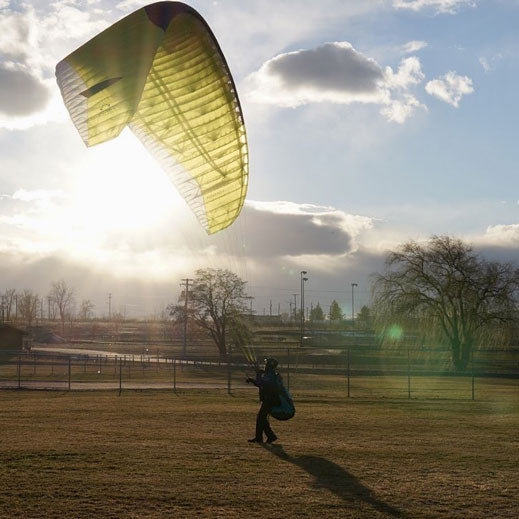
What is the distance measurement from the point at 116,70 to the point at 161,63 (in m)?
1.54

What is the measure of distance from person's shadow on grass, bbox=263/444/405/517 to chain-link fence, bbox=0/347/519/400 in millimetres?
10965

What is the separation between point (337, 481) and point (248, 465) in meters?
1.44

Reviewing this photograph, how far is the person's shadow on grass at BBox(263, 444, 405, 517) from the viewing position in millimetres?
7207

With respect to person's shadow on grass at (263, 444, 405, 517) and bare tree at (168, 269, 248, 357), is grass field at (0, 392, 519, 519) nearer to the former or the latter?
person's shadow on grass at (263, 444, 405, 517)

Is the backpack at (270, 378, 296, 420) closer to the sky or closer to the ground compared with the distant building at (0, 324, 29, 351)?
closer to the sky

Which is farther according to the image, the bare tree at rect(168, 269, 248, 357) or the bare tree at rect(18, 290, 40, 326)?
the bare tree at rect(18, 290, 40, 326)

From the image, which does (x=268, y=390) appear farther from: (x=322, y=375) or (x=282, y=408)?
(x=322, y=375)

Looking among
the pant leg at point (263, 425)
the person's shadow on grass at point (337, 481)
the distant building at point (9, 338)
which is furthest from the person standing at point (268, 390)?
the distant building at point (9, 338)

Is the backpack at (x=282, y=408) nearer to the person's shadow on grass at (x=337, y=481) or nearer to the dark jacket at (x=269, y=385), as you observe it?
the dark jacket at (x=269, y=385)

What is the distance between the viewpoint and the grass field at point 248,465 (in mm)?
7074

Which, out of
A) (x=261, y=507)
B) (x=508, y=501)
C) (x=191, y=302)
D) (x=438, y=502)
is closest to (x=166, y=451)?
(x=261, y=507)

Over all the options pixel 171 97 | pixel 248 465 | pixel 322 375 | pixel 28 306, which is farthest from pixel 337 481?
pixel 28 306

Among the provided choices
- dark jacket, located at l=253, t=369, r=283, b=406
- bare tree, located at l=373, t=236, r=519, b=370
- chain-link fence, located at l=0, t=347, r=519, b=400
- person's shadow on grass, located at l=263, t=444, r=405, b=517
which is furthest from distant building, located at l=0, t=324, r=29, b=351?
person's shadow on grass, located at l=263, t=444, r=405, b=517

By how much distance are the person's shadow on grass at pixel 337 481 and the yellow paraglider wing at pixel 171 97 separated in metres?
3.72
